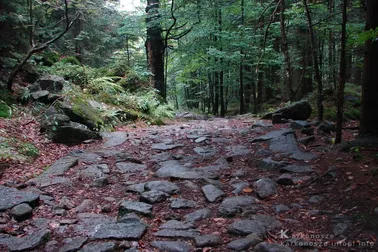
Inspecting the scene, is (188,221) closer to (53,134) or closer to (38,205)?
(38,205)

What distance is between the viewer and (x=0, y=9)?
26.1 feet

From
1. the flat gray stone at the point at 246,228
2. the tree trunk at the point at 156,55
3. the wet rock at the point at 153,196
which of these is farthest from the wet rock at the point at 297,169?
the tree trunk at the point at 156,55

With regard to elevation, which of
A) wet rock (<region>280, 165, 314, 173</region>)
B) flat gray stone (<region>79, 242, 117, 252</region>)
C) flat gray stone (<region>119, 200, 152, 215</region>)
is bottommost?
flat gray stone (<region>79, 242, 117, 252</region>)

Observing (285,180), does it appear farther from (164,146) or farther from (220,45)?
(220,45)

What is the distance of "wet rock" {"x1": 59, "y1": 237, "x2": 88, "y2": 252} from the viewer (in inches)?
111

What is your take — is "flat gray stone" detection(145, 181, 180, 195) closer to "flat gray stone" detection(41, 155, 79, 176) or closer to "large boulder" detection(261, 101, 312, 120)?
"flat gray stone" detection(41, 155, 79, 176)

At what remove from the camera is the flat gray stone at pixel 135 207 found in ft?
11.9

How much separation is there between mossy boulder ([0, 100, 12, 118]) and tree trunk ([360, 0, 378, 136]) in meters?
7.29

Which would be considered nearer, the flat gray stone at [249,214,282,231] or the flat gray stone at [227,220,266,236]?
the flat gray stone at [227,220,266,236]

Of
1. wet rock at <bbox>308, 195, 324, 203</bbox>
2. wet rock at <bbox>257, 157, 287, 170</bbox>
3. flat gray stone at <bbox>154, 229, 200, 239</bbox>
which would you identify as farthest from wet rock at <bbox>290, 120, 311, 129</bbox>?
flat gray stone at <bbox>154, 229, 200, 239</bbox>

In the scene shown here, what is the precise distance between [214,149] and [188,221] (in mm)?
3009

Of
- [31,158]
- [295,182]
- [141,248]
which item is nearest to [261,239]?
[141,248]

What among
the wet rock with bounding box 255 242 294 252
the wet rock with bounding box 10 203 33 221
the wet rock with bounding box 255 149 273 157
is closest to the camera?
the wet rock with bounding box 255 242 294 252

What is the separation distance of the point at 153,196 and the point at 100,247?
123cm
